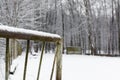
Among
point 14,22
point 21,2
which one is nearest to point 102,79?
point 14,22

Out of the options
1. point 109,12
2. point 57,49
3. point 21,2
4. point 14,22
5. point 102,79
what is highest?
point 109,12

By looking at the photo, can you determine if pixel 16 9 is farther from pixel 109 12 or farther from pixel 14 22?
pixel 109 12

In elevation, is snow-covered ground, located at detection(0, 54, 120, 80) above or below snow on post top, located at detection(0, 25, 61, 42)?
below

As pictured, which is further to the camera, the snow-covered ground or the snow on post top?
the snow-covered ground

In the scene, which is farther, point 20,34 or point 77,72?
point 77,72

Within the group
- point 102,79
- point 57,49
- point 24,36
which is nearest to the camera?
point 24,36

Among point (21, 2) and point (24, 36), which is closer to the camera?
point (24, 36)

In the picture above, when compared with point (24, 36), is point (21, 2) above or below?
above

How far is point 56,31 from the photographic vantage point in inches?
1495

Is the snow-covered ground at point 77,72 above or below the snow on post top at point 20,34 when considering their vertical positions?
below

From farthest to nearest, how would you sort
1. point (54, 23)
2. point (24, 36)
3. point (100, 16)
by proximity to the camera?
point (100, 16) < point (54, 23) < point (24, 36)

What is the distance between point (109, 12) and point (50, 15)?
10.0 m

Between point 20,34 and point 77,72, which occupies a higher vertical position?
point 20,34

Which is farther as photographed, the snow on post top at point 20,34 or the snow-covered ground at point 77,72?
the snow-covered ground at point 77,72
